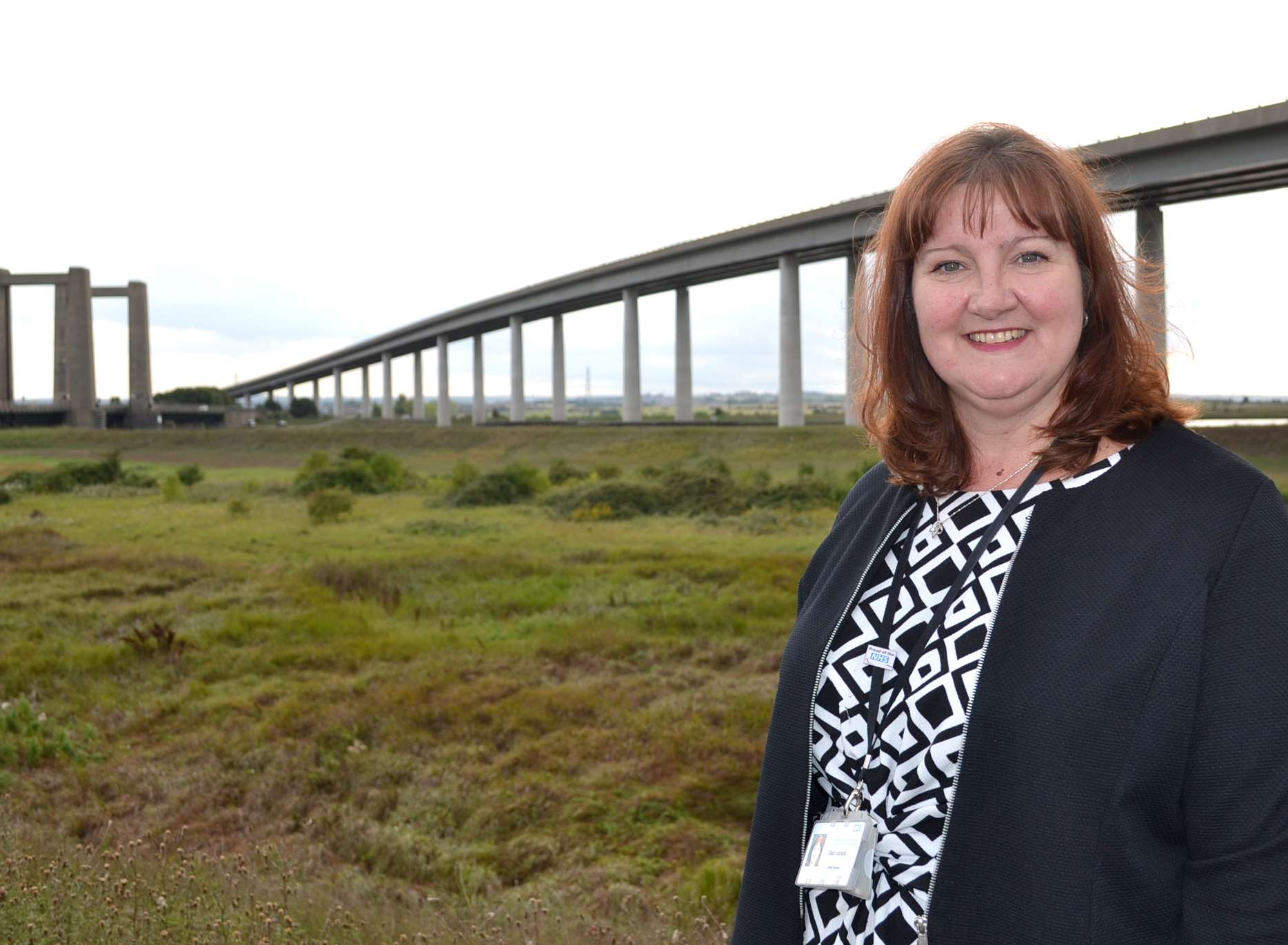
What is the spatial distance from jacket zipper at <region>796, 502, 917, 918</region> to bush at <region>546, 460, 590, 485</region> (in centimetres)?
2733

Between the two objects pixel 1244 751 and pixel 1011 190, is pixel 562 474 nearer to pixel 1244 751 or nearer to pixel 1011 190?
pixel 1011 190

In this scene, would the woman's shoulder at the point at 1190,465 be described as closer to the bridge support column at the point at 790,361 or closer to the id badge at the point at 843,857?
the id badge at the point at 843,857

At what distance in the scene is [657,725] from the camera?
8.32 meters

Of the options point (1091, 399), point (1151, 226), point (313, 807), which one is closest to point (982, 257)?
point (1091, 399)

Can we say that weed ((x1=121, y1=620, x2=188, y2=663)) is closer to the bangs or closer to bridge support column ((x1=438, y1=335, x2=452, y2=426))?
the bangs

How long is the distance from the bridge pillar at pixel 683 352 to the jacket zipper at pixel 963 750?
149ft

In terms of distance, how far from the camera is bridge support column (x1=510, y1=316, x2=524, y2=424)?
59250 mm

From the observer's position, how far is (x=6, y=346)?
61625 mm

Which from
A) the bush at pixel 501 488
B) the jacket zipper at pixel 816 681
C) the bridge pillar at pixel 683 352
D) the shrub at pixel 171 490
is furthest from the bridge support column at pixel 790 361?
the jacket zipper at pixel 816 681

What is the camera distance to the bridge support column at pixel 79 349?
63188 millimetres

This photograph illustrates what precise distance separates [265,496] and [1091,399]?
2789 cm

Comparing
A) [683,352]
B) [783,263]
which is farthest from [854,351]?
[683,352]

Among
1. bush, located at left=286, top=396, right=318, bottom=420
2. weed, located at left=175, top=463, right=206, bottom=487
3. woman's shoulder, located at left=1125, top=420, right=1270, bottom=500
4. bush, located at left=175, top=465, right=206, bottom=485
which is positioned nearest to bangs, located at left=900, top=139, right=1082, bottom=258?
woman's shoulder, located at left=1125, top=420, right=1270, bottom=500

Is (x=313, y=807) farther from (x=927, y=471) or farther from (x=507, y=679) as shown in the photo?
(x=927, y=471)
